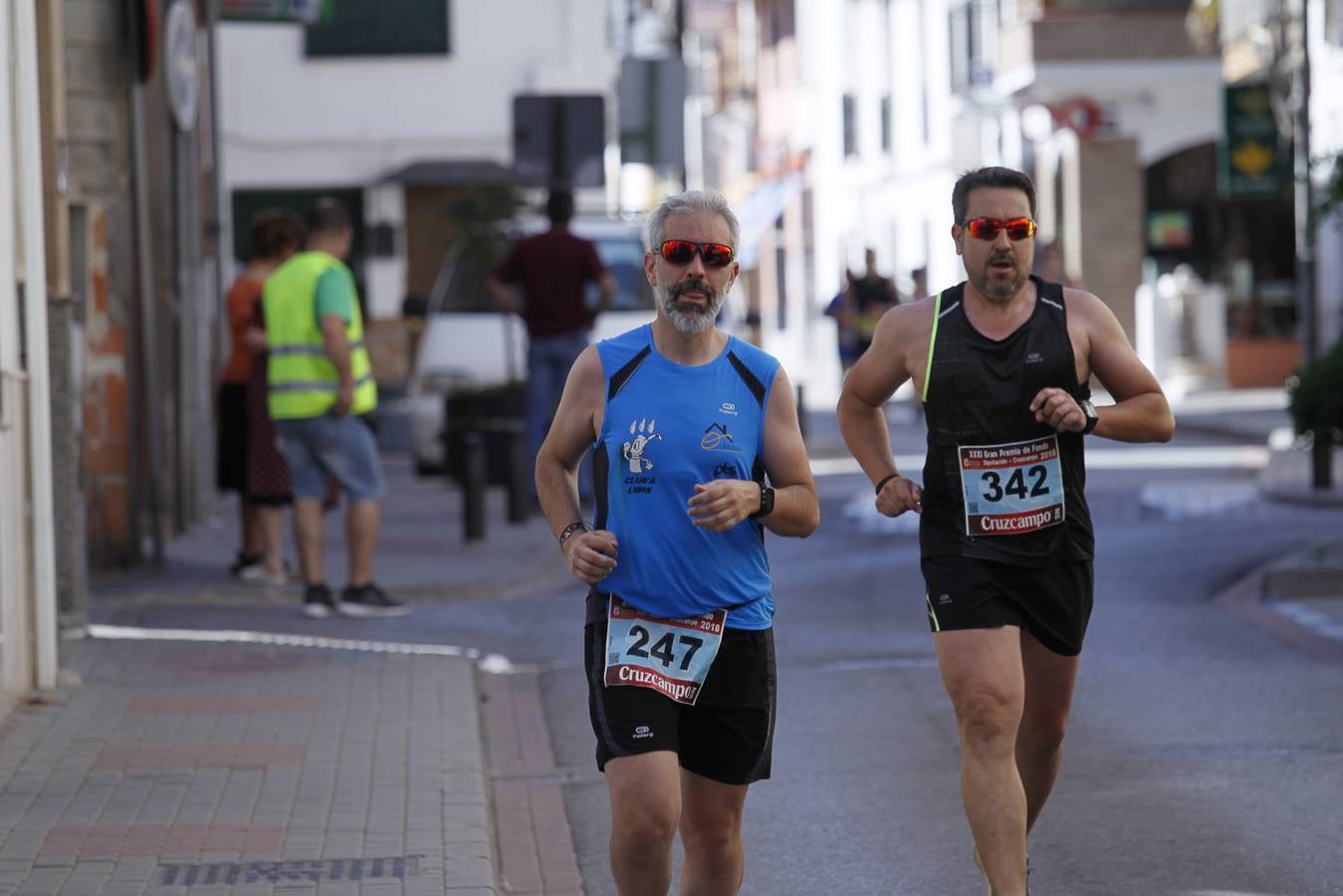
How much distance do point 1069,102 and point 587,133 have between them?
2078 centimetres

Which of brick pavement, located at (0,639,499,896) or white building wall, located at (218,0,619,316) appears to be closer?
brick pavement, located at (0,639,499,896)

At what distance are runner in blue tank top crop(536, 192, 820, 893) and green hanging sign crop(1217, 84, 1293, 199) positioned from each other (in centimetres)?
2685

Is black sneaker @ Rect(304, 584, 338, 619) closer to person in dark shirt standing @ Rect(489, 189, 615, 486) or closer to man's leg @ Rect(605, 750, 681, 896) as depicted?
person in dark shirt standing @ Rect(489, 189, 615, 486)

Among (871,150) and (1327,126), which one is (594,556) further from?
(871,150)

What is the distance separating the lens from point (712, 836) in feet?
17.1

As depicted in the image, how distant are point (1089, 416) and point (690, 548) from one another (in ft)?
3.71

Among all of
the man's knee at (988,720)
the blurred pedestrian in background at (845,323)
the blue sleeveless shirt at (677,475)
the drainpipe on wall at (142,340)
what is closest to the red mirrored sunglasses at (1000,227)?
the blue sleeveless shirt at (677,475)

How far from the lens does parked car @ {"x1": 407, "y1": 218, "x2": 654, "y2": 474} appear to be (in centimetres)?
2036

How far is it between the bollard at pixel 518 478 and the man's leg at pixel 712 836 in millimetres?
11128

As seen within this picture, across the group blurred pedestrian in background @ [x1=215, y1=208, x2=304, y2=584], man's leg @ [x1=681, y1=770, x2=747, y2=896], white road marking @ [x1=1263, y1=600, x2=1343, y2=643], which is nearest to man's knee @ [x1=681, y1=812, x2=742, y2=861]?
man's leg @ [x1=681, y1=770, x2=747, y2=896]

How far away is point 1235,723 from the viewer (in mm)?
8883

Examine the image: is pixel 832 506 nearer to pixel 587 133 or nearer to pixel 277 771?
pixel 587 133

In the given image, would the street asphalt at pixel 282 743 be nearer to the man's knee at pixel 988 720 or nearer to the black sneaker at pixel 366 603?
the black sneaker at pixel 366 603

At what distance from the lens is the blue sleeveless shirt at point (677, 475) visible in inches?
203
